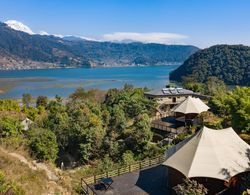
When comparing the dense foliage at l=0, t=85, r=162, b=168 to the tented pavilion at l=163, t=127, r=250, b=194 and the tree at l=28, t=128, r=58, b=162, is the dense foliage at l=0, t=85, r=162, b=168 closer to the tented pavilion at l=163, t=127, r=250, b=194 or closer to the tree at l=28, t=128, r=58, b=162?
the tree at l=28, t=128, r=58, b=162

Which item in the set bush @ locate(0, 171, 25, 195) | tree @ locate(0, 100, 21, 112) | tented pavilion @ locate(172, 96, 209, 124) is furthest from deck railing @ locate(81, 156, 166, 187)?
tree @ locate(0, 100, 21, 112)

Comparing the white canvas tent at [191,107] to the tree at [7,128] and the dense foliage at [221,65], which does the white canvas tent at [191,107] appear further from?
the dense foliage at [221,65]

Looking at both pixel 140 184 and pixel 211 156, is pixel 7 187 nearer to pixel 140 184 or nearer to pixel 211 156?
pixel 140 184

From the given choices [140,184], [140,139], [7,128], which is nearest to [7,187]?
[140,184]

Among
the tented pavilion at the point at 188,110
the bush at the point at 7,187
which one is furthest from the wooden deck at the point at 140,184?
the tented pavilion at the point at 188,110

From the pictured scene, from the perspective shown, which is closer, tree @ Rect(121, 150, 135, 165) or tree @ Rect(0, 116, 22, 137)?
tree @ Rect(121, 150, 135, 165)

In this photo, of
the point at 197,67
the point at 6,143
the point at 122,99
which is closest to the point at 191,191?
the point at 6,143
